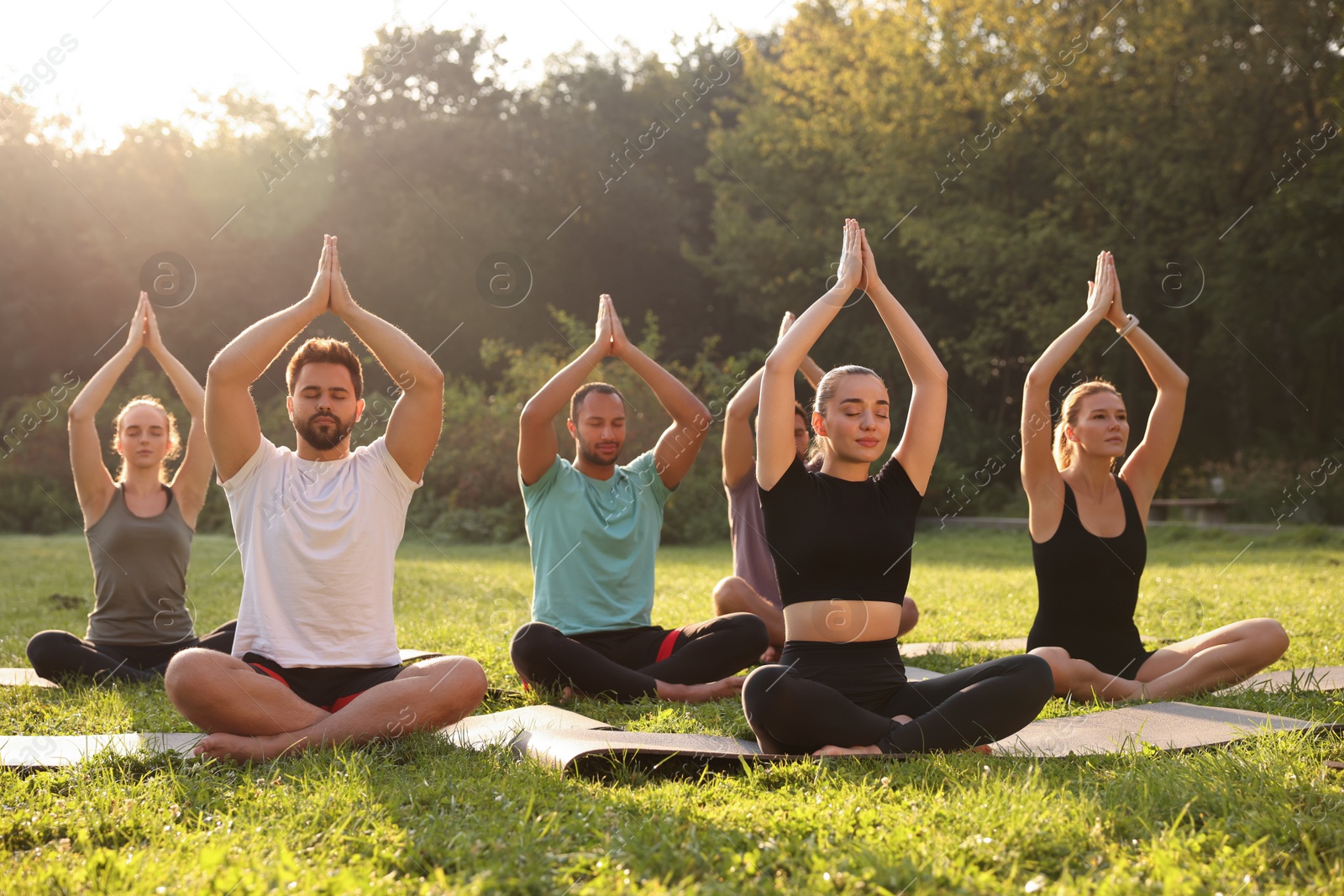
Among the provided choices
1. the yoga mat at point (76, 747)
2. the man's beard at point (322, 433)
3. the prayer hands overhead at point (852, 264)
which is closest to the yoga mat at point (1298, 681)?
the prayer hands overhead at point (852, 264)

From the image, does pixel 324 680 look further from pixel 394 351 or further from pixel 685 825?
pixel 685 825

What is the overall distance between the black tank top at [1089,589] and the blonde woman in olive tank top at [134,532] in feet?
14.4

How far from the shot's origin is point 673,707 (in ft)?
17.1

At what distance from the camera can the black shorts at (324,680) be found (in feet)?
14.1

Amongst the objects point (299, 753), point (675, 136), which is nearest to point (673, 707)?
point (299, 753)

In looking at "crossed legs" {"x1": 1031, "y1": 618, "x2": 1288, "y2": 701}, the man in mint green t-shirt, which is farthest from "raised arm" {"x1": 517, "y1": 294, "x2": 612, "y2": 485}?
"crossed legs" {"x1": 1031, "y1": 618, "x2": 1288, "y2": 701}

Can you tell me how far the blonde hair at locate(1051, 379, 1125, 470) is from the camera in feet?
18.7

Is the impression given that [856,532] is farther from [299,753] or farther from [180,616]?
[180,616]

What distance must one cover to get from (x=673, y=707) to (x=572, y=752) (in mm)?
1575

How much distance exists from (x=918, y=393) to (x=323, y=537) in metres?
2.49

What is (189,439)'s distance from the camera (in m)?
5.98

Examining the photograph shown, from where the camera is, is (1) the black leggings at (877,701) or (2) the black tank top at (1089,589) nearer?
(1) the black leggings at (877,701)

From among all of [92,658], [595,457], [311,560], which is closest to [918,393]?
[595,457]

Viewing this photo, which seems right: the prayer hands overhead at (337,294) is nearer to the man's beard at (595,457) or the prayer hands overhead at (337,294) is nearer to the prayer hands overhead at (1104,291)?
the man's beard at (595,457)
